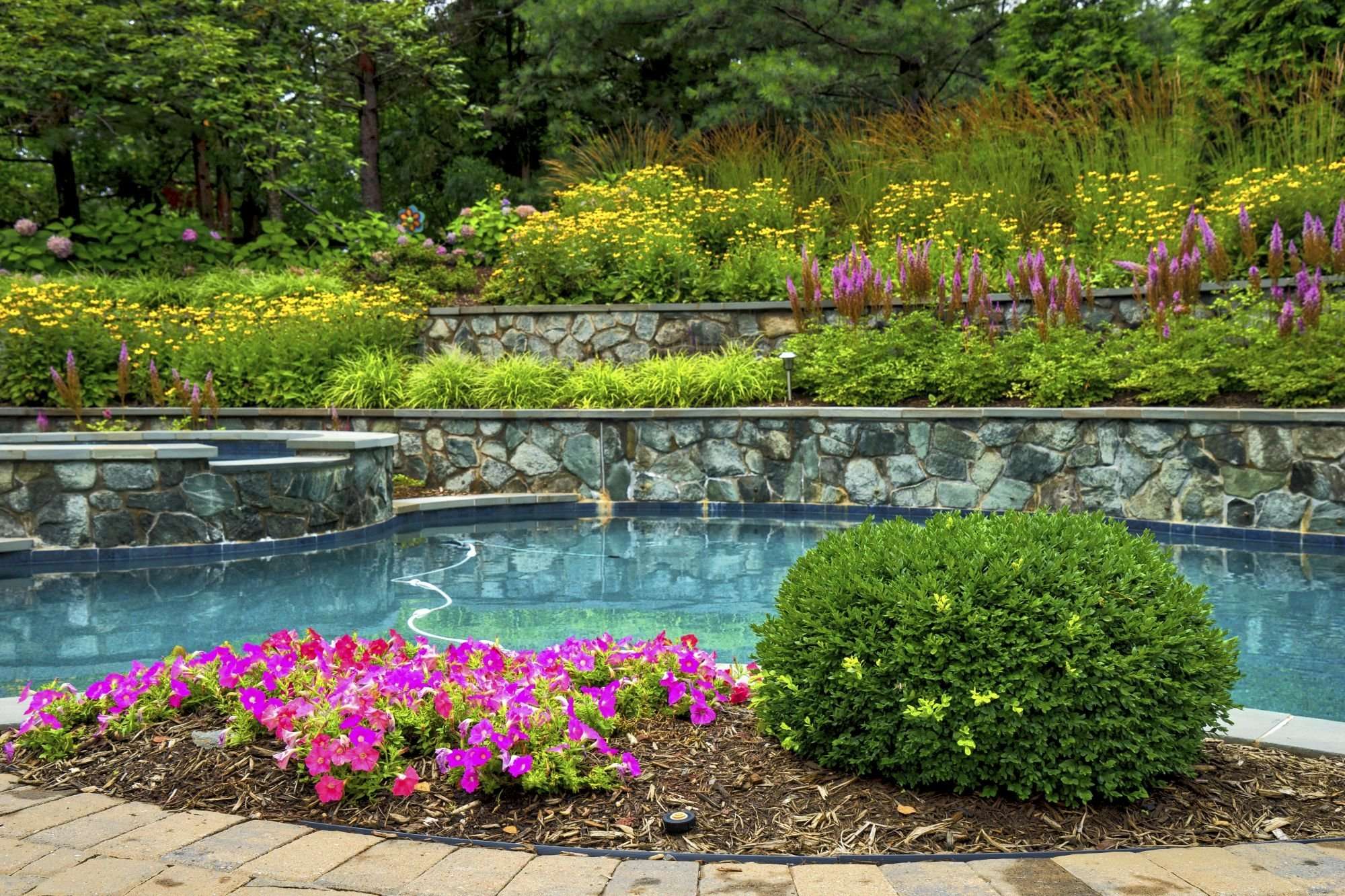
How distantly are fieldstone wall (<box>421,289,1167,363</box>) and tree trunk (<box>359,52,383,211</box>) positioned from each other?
519 cm

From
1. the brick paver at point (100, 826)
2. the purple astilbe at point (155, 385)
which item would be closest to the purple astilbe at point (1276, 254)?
the brick paver at point (100, 826)

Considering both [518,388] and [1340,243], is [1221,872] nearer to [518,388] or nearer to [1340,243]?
[1340,243]

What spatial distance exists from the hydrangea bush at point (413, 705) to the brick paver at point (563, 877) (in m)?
0.32

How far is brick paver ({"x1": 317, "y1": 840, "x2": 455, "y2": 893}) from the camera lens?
2275 mm

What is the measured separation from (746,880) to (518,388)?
795cm

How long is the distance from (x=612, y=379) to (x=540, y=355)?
136cm

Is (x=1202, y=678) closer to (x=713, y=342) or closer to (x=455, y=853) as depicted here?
(x=455, y=853)

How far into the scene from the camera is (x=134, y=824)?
8.64ft

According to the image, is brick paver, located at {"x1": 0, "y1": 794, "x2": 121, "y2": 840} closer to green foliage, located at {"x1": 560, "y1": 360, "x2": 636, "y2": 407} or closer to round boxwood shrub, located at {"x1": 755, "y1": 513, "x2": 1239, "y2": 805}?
round boxwood shrub, located at {"x1": 755, "y1": 513, "x2": 1239, "y2": 805}

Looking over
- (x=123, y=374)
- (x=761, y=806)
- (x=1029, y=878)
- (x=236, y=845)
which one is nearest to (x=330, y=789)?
(x=236, y=845)

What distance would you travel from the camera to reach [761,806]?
2.71 m

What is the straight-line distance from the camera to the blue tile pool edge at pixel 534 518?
7280mm

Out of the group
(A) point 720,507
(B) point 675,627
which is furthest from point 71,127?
(B) point 675,627

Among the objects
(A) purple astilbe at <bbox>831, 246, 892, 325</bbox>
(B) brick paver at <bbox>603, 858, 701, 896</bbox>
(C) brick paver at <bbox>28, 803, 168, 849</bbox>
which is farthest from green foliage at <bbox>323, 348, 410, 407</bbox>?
(B) brick paver at <bbox>603, 858, 701, 896</bbox>
